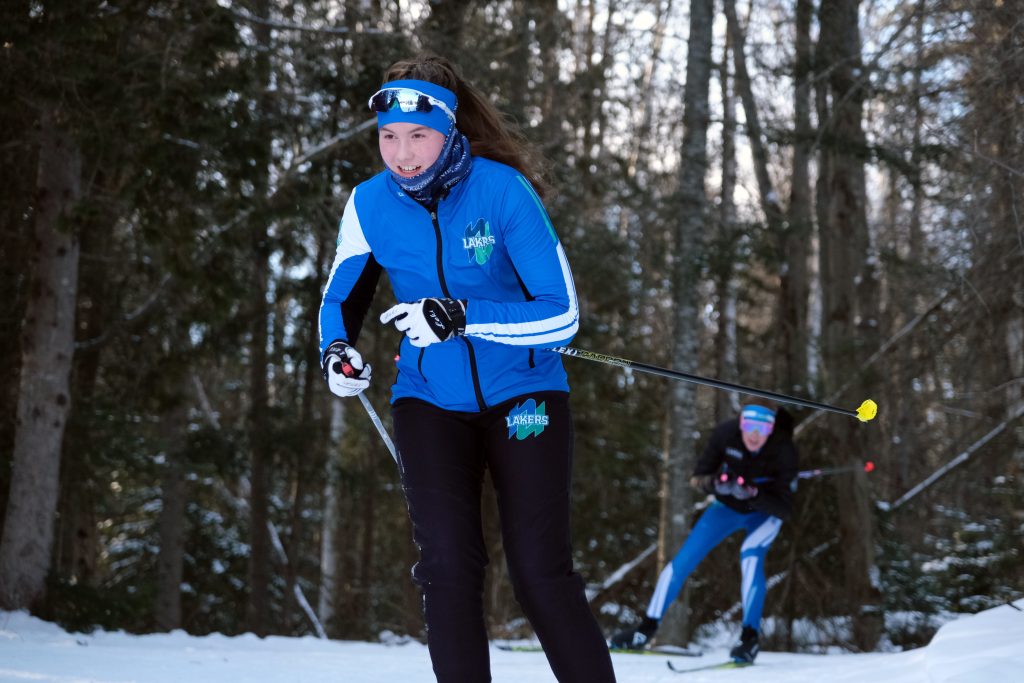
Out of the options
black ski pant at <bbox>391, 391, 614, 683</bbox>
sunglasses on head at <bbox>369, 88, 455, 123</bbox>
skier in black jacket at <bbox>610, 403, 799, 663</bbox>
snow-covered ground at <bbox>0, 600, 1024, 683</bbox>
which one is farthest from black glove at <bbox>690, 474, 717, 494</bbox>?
sunglasses on head at <bbox>369, 88, 455, 123</bbox>

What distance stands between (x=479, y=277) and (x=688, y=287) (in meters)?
8.77

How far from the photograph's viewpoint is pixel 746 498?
712cm

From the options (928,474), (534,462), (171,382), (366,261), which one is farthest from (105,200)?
(928,474)

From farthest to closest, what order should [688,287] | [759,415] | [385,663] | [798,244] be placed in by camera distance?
[798,244] → [688,287] → [759,415] → [385,663]

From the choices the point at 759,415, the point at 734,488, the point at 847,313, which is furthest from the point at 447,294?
the point at 847,313

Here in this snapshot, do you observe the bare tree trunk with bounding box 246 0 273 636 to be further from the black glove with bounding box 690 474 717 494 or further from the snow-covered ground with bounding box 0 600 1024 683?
the black glove with bounding box 690 474 717 494

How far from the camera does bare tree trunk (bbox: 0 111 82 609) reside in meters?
9.29

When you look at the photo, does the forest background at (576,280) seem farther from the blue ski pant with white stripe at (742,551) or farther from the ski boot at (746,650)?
the ski boot at (746,650)

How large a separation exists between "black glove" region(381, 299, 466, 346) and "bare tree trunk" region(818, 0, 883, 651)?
30.7ft

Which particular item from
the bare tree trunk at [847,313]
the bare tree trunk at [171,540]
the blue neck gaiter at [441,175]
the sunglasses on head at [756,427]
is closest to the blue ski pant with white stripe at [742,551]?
the sunglasses on head at [756,427]

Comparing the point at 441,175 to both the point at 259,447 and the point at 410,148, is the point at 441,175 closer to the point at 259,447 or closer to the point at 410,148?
the point at 410,148

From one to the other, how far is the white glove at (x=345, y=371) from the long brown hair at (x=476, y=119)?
0.68 metres

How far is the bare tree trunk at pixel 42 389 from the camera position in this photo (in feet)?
30.5

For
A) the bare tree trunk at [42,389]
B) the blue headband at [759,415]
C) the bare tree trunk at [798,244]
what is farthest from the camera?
the bare tree trunk at [798,244]
